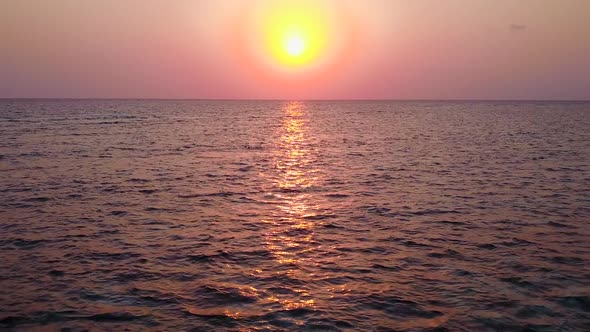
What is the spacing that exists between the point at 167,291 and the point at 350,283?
18.1ft

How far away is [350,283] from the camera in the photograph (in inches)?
595

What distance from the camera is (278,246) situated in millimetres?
19031

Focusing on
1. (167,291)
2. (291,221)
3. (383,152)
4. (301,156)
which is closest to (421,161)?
(383,152)

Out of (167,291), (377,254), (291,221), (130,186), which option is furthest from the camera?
(130,186)

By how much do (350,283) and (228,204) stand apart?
1303 centimetres

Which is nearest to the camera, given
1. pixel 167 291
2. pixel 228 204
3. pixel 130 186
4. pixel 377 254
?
pixel 167 291

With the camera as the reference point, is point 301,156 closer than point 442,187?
No

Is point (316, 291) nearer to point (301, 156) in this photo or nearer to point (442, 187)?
point (442, 187)

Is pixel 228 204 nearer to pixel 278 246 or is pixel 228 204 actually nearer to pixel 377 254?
pixel 278 246

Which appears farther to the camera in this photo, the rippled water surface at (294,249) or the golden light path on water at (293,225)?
the golden light path on water at (293,225)

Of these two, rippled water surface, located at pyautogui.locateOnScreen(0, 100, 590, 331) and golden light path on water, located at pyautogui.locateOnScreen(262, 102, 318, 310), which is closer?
rippled water surface, located at pyautogui.locateOnScreen(0, 100, 590, 331)

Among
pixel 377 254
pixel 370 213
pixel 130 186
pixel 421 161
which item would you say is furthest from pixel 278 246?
pixel 421 161

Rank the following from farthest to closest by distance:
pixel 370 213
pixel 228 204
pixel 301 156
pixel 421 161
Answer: pixel 301 156 < pixel 421 161 < pixel 228 204 < pixel 370 213

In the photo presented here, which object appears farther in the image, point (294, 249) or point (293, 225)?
point (293, 225)
